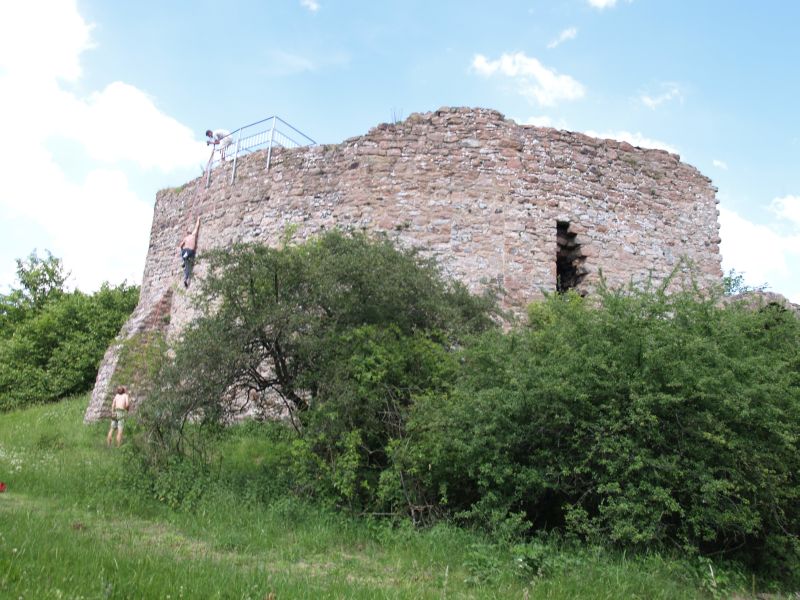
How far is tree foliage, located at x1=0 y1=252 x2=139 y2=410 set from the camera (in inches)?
663

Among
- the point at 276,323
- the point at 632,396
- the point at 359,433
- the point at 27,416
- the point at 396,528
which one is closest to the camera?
the point at 632,396

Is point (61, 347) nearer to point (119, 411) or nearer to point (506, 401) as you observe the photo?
point (119, 411)

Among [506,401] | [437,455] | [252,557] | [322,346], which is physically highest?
[322,346]

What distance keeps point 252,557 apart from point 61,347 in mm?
13942

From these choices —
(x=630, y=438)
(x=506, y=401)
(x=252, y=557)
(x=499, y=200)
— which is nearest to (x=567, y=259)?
(x=499, y=200)

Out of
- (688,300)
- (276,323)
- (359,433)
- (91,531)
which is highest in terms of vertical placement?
(688,300)

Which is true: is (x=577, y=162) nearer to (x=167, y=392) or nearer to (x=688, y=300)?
(x=688, y=300)

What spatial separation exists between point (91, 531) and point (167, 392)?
2.23 metres

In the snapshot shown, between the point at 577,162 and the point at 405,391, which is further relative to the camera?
the point at 577,162

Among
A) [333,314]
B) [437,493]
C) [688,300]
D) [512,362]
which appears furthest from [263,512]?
[688,300]

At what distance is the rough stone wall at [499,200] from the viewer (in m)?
11.7

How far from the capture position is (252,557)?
5.99 meters

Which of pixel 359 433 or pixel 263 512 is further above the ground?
pixel 359 433

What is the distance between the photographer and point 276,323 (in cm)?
832
